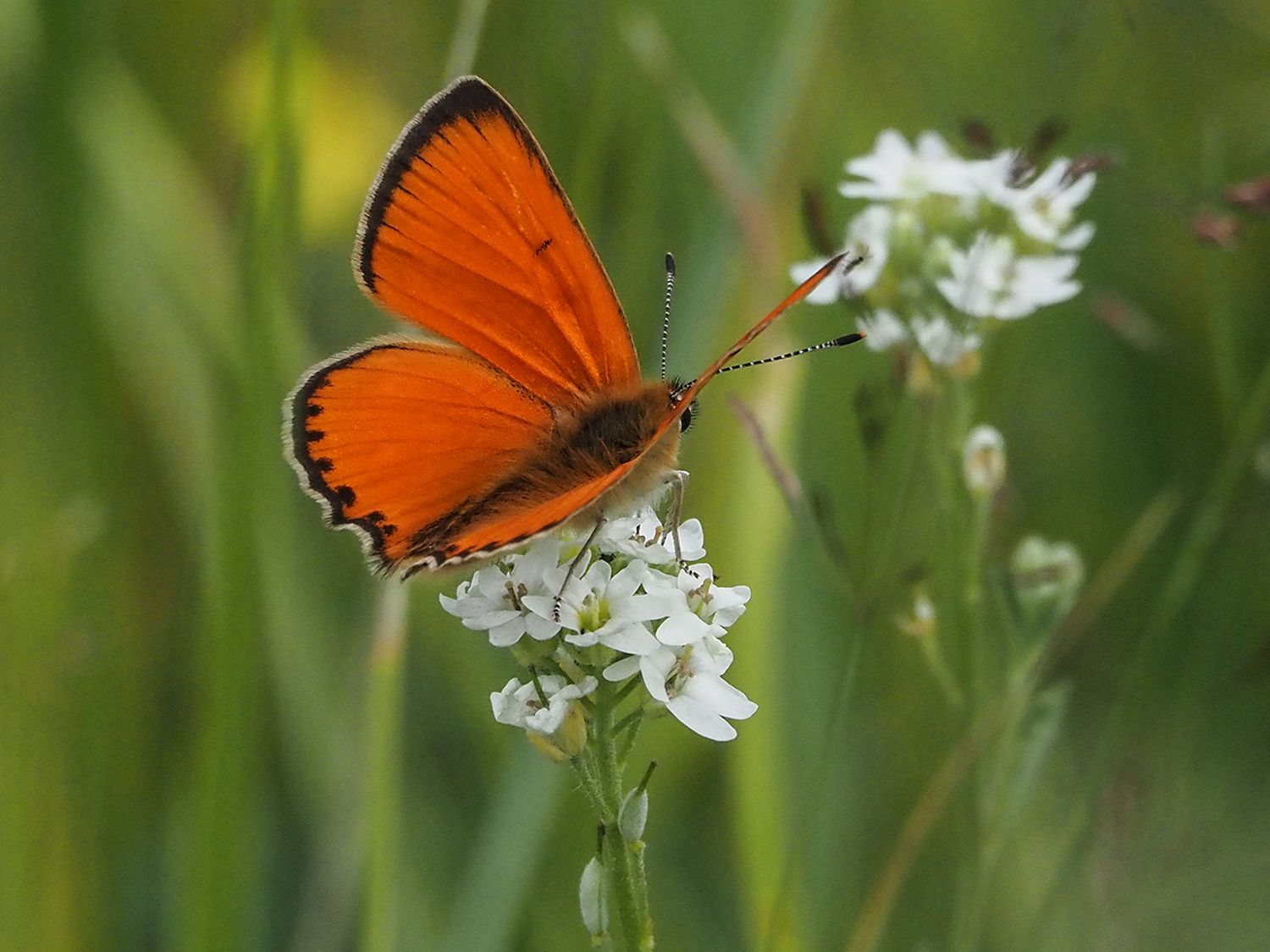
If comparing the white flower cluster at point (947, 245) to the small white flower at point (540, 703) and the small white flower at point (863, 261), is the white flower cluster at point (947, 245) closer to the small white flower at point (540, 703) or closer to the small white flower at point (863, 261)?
the small white flower at point (863, 261)

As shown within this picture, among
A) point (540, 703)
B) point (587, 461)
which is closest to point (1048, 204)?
point (587, 461)

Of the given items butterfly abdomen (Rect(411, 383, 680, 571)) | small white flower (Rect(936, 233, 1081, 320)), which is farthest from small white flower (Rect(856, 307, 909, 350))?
butterfly abdomen (Rect(411, 383, 680, 571))

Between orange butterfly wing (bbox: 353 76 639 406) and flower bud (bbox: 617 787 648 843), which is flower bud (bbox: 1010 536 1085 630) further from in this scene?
flower bud (bbox: 617 787 648 843)

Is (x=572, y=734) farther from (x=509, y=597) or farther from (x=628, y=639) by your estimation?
(x=509, y=597)

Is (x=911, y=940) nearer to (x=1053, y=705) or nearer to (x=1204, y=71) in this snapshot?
(x=1053, y=705)

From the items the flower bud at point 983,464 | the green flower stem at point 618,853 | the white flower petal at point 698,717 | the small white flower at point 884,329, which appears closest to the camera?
the green flower stem at point 618,853

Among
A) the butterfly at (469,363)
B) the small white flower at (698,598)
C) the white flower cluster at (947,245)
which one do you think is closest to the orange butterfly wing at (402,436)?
the butterfly at (469,363)

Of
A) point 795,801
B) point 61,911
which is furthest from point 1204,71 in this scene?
point 61,911
